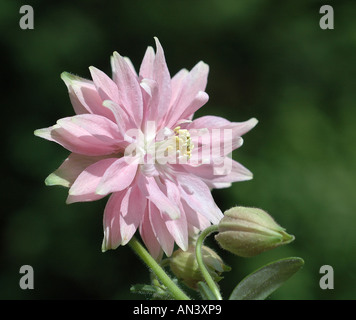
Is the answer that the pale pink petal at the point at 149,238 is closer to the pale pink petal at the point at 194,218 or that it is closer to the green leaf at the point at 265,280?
the pale pink petal at the point at 194,218

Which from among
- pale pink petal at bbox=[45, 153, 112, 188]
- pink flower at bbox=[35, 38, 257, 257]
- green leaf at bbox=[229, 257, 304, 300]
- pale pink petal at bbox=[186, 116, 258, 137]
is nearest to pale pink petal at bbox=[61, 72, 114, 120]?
pink flower at bbox=[35, 38, 257, 257]

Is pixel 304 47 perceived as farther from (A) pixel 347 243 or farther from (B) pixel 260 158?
(A) pixel 347 243

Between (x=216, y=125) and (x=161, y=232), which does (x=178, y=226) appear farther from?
(x=216, y=125)

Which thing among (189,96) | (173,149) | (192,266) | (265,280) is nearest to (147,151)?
(173,149)

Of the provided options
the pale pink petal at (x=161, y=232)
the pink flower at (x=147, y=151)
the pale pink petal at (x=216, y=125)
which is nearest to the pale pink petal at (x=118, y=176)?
the pink flower at (x=147, y=151)

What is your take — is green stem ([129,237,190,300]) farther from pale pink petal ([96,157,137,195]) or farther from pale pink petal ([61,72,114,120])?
pale pink petal ([61,72,114,120])

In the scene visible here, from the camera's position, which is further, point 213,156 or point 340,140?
point 340,140
